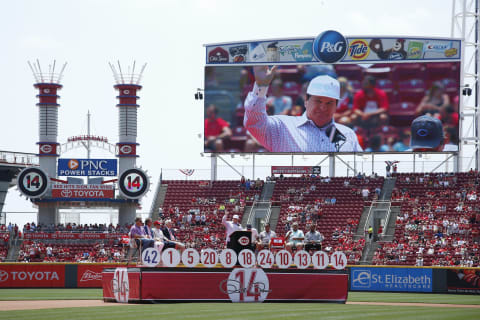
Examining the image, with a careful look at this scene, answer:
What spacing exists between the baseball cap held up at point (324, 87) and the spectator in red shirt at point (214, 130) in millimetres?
5329

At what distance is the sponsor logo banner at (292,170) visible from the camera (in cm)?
5016

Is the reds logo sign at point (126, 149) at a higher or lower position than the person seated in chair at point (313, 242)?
higher

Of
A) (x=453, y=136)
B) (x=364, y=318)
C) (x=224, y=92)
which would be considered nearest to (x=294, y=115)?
(x=224, y=92)

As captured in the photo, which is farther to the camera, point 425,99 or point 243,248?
point 425,99

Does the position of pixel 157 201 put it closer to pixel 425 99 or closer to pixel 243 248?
pixel 425 99

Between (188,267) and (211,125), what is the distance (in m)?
27.3

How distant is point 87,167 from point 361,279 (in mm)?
18940

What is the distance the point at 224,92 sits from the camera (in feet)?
160

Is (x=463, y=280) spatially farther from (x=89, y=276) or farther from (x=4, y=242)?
(x=4, y=242)

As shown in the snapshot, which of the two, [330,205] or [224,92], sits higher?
[224,92]

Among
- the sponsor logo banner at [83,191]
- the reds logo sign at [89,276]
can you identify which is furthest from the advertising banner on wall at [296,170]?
the reds logo sign at [89,276]

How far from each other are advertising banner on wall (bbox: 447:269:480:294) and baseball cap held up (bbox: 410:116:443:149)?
12.1m

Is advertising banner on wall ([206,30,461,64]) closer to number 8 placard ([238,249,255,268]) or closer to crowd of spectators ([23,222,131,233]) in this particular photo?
crowd of spectators ([23,222,131,233])

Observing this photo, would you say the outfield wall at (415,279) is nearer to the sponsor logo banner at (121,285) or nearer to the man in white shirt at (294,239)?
the man in white shirt at (294,239)
